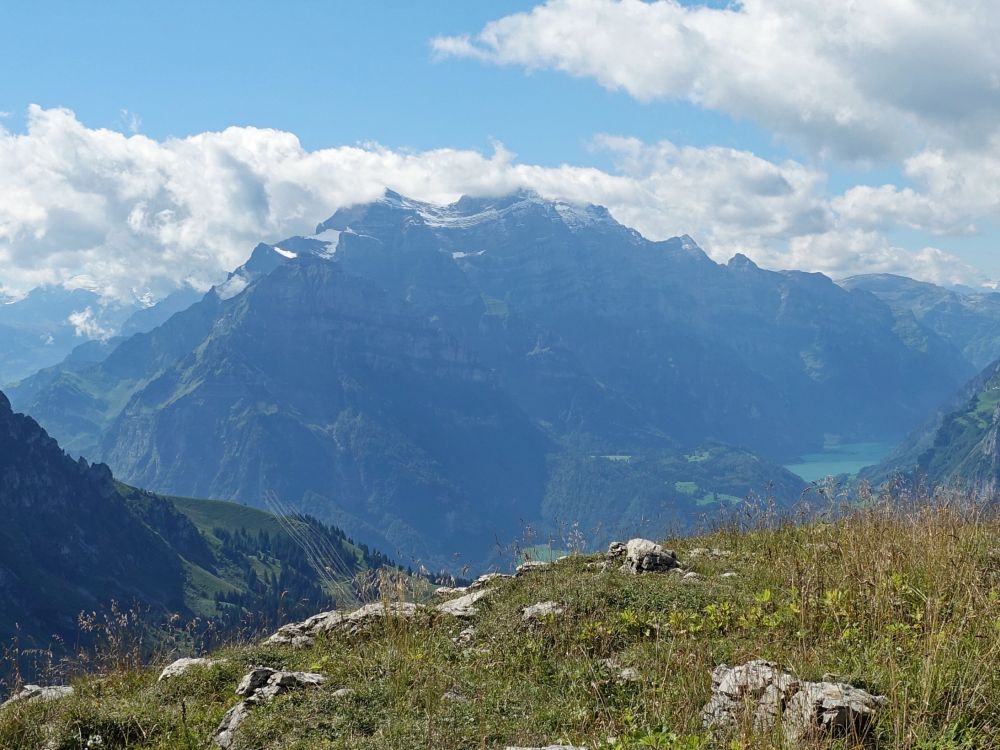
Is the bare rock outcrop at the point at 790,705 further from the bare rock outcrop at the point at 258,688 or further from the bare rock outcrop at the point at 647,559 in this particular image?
the bare rock outcrop at the point at 647,559

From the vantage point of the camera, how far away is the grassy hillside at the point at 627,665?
6660 mm

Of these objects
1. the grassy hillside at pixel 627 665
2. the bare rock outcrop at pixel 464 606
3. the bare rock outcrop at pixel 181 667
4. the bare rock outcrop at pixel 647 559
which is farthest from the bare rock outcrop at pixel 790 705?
the bare rock outcrop at pixel 181 667

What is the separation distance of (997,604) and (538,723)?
553 cm

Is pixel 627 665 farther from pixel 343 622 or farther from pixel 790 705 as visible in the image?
pixel 343 622

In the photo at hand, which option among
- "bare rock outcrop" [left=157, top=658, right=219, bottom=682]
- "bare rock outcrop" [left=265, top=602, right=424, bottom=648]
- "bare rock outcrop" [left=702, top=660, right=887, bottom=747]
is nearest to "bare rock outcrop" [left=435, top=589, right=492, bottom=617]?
"bare rock outcrop" [left=265, top=602, right=424, bottom=648]

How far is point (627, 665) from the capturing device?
8594 mm

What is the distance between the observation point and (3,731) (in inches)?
340

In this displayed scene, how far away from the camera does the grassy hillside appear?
6.66m

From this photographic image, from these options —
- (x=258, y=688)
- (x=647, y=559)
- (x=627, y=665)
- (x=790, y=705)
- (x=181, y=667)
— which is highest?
(x=790, y=705)

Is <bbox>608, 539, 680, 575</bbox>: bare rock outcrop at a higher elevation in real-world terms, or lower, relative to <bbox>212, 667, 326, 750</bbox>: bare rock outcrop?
higher

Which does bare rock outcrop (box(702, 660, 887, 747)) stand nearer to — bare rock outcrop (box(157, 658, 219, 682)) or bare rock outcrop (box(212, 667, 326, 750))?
bare rock outcrop (box(212, 667, 326, 750))

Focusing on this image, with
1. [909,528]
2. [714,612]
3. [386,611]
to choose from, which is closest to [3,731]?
[386,611]

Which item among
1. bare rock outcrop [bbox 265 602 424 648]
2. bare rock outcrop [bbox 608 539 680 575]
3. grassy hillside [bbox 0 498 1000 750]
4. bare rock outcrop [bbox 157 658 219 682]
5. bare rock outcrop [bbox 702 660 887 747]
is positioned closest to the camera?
bare rock outcrop [bbox 702 660 887 747]

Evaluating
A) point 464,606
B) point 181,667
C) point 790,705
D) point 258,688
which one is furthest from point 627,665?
point 181,667
